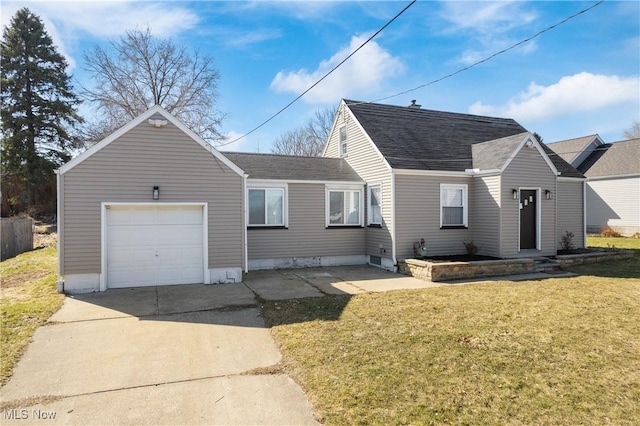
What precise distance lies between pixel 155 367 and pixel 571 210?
15751mm

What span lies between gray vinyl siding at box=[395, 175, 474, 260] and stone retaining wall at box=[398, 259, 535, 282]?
2.96ft

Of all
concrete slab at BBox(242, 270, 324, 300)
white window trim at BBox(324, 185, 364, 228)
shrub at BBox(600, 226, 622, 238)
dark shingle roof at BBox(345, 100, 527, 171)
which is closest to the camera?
concrete slab at BBox(242, 270, 324, 300)

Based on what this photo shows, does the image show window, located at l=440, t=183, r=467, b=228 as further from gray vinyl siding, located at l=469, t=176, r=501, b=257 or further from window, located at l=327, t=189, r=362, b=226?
window, located at l=327, t=189, r=362, b=226

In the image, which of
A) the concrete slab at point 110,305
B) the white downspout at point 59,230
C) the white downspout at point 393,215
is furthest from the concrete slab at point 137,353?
the white downspout at point 393,215

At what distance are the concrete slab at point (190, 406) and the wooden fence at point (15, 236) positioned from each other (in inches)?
606

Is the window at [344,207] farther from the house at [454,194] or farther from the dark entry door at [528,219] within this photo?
the dark entry door at [528,219]

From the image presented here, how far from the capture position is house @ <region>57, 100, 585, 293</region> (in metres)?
9.02

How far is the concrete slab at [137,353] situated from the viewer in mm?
4340

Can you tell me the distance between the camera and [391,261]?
465 inches

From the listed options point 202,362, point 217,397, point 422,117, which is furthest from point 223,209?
point 422,117

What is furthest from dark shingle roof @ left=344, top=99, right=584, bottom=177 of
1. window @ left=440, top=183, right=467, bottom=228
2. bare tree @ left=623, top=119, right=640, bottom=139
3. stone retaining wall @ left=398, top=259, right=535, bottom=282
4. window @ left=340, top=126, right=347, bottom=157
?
bare tree @ left=623, top=119, right=640, bottom=139

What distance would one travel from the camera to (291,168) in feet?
43.7

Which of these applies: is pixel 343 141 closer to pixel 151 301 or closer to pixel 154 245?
pixel 154 245

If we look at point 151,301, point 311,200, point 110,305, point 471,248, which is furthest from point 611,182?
point 110,305
